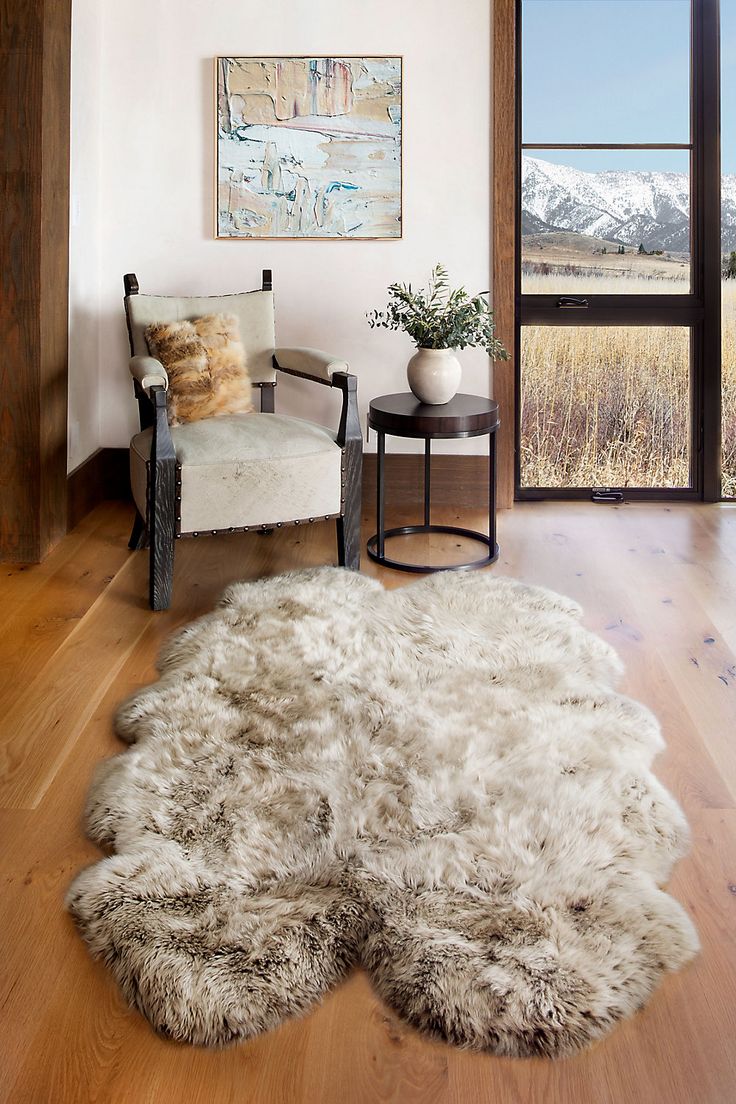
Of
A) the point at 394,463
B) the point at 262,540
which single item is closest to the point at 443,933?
the point at 262,540

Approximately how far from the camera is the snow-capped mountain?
4293 millimetres

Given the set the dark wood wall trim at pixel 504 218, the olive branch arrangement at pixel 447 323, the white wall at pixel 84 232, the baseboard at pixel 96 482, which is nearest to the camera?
the olive branch arrangement at pixel 447 323

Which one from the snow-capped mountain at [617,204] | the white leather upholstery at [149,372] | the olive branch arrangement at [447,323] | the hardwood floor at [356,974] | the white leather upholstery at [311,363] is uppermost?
the snow-capped mountain at [617,204]

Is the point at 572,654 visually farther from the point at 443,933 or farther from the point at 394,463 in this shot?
the point at 394,463

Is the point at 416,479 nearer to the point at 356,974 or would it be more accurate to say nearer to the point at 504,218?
the point at 504,218

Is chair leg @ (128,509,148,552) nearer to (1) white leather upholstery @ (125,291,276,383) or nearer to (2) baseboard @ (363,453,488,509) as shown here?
(1) white leather upholstery @ (125,291,276,383)

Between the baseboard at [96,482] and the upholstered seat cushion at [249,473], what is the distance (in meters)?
0.66

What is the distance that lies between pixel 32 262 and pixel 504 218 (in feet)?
6.12

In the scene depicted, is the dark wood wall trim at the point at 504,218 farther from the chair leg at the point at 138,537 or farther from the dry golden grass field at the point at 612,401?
the chair leg at the point at 138,537

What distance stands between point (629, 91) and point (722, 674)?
8.94 ft

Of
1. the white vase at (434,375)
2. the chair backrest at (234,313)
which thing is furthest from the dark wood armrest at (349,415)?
the chair backrest at (234,313)

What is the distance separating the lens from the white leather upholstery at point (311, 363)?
11.5 feet

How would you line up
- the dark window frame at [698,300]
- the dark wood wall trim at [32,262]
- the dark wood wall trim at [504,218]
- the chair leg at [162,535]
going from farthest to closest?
the dark window frame at [698,300], the dark wood wall trim at [504,218], the dark wood wall trim at [32,262], the chair leg at [162,535]

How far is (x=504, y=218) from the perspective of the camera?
4.14m
